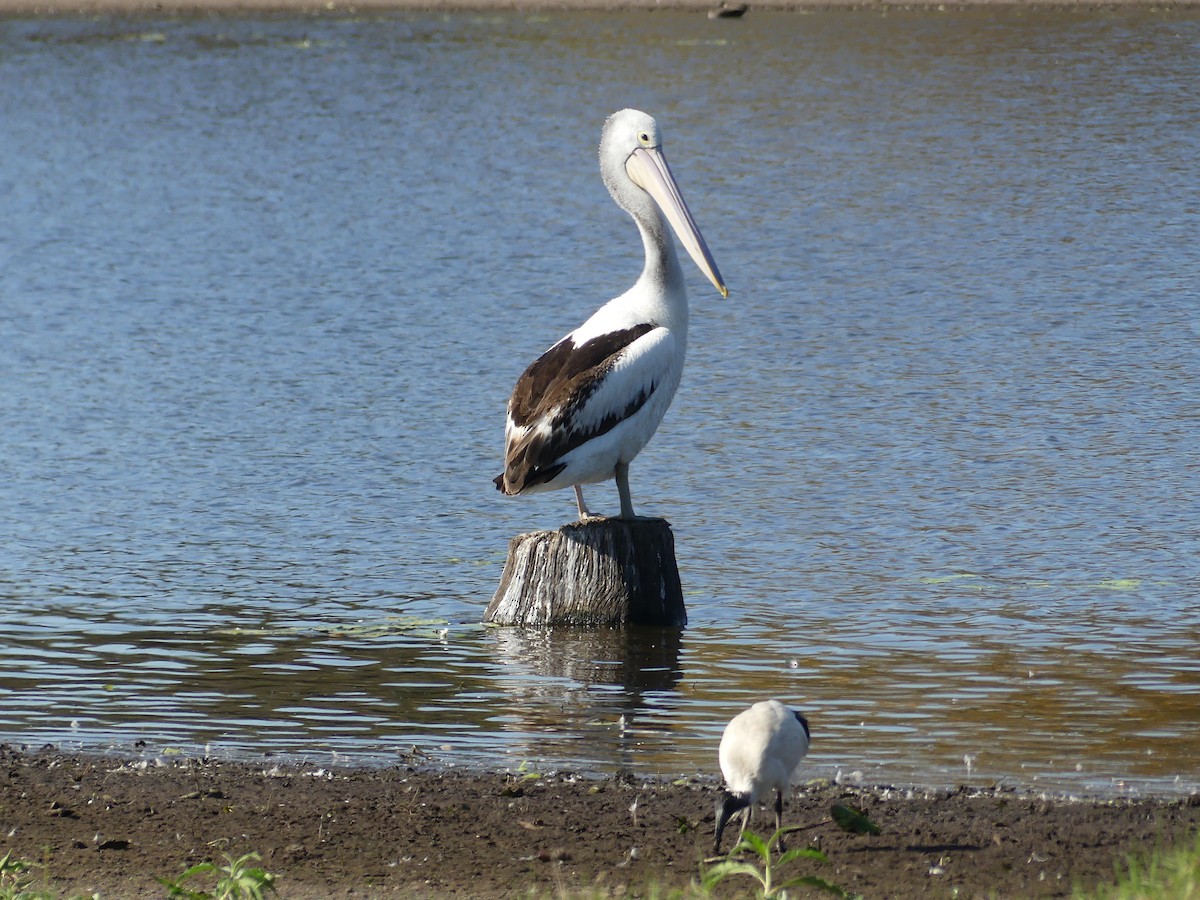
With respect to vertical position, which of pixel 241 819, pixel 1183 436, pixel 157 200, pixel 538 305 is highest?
pixel 157 200

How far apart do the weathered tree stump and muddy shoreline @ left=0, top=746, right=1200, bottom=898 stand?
213 cm

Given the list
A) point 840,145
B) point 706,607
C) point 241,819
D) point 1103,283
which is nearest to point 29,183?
point 840,145

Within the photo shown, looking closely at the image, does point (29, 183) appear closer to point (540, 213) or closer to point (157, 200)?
point (157, 200)

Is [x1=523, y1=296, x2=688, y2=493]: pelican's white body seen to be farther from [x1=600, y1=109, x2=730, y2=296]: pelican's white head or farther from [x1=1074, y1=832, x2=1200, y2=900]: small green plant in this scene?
[x1=1074, y1=832, x2=1200, y2=900]: small green plant

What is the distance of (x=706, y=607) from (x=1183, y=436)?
3.94m

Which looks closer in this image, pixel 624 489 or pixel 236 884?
pixel 236 884

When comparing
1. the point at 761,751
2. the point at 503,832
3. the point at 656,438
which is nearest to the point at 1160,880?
the point at 761,751

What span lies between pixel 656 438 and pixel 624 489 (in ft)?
11.6

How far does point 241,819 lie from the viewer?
5.57 m

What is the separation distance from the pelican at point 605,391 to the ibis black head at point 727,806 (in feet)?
9.91

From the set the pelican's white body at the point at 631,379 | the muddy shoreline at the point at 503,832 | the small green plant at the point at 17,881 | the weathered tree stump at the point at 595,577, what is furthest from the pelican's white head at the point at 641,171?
the small green plant at the point at 17,881

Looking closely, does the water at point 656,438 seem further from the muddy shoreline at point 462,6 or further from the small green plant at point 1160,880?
the muddy shoreline at point 462,6

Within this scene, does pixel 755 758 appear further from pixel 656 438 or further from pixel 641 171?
pixel 656 438

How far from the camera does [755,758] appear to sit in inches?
200
